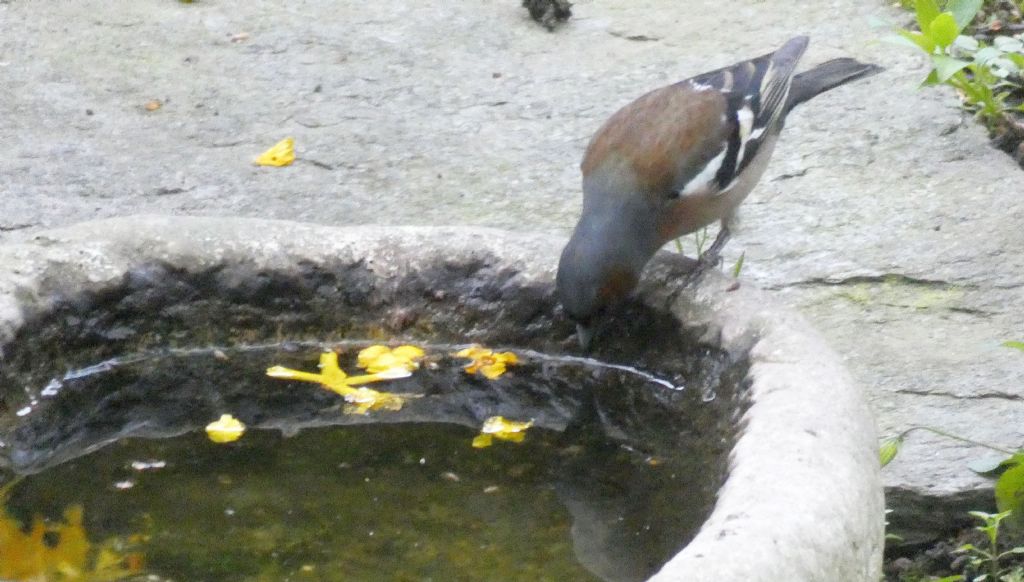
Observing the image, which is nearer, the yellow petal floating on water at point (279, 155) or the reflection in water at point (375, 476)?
the reflection in water at point (375, 476)

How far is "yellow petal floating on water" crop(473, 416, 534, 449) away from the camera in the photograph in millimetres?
3130

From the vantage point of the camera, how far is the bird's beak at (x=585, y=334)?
10.8 ft

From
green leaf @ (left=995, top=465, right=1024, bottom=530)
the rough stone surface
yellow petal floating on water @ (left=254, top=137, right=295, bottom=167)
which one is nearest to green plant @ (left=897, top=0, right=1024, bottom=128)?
the rough stone surface

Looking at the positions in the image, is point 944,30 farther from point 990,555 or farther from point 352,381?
point 352,381

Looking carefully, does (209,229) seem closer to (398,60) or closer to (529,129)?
(529,129)

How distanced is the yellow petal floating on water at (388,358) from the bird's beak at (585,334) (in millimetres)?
401

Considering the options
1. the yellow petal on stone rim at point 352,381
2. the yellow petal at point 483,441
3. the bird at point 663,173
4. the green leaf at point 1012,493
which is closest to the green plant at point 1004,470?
the green leaf at point 1012,493

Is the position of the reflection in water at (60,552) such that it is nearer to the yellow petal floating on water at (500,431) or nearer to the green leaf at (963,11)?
the yellow petal floating on water at (500,431)

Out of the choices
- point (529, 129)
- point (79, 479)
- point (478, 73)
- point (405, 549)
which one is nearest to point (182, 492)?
point (79, 479)

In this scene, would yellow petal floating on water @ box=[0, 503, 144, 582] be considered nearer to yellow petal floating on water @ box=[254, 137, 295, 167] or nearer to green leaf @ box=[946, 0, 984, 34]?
yellow petal floating on water @ box=[254, 137, 295, 167]

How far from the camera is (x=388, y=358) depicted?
3.40m

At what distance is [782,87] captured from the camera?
14.0 ft

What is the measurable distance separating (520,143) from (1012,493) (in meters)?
2.77

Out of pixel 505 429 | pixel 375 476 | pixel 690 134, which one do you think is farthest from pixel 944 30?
pixel 375 476
